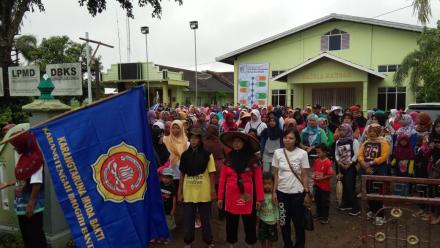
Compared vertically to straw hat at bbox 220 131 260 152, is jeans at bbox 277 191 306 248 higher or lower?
lower

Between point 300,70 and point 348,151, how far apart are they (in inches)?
606

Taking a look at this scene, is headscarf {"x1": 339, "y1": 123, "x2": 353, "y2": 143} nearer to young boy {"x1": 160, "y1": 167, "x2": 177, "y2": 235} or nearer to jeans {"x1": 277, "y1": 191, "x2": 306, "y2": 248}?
jeans {"x1": 277, "y1": 191, "x2": 306, "y2": 248}

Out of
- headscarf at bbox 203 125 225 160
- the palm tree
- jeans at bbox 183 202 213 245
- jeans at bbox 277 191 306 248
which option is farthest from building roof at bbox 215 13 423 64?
jeans at bbox 183 202 213 245

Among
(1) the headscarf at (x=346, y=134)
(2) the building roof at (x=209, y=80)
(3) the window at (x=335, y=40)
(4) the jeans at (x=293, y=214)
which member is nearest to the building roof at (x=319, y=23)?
(3) the window at (x=335, y=40)

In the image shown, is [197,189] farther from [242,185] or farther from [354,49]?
[354,49]

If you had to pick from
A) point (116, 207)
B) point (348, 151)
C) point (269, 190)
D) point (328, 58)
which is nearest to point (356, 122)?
point (348, 151)

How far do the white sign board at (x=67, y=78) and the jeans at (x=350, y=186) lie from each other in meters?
6.02

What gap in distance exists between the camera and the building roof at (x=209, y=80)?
37.9 metres

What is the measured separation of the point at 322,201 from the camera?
234 inches

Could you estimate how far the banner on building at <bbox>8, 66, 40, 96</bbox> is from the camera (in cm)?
1037

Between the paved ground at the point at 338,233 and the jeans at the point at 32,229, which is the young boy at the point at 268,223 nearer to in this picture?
the paved ground at the point at 338,233

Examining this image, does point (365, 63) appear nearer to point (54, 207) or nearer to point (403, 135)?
point (403, 135)

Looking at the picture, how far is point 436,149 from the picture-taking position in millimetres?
5551

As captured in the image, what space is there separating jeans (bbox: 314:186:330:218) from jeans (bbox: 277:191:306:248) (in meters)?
1.57
